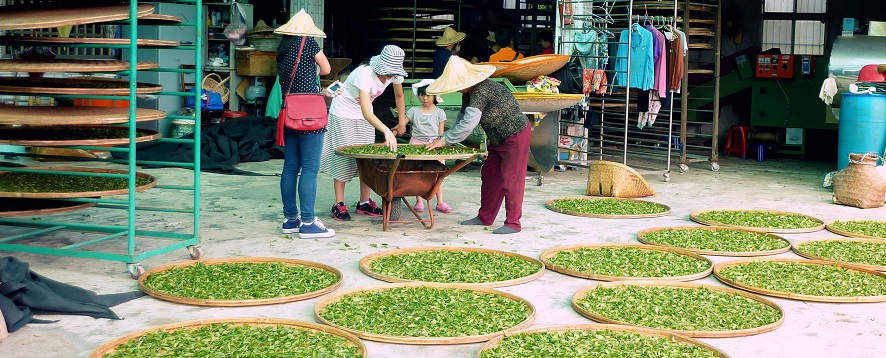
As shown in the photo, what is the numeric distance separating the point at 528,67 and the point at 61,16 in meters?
5.42

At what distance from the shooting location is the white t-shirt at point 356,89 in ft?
22.9

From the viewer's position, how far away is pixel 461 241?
6641 mm

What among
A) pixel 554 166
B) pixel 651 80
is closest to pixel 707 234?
pixel 651 80

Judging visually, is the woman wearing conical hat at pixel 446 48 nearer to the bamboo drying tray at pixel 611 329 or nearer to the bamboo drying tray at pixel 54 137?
the bamboo drying tray at pixel 54 137

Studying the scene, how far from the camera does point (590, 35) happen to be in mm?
10680

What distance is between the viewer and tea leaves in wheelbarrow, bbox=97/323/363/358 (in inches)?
153

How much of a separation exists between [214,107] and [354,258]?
287 inches

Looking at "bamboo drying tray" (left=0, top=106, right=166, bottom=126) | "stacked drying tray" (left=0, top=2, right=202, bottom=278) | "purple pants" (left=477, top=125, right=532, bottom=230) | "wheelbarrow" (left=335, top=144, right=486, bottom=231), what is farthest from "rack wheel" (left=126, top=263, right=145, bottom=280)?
"purple pants" (left=477, top=125, right=532, bottom=230)

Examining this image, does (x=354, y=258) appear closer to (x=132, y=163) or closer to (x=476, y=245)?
(x=476, y=245)

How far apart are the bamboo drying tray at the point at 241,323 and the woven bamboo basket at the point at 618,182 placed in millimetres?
5211

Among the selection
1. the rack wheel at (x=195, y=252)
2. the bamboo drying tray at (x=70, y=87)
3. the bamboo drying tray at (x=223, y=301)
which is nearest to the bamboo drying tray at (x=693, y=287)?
the bamboo drying tray at (x=223, y=301)

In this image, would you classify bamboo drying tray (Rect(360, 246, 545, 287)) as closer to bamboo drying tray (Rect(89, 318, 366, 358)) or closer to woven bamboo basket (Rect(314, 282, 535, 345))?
woven bamboo basket (Rect(314, 282, 535, 345))

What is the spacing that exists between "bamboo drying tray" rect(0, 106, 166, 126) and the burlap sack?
6.43 metres

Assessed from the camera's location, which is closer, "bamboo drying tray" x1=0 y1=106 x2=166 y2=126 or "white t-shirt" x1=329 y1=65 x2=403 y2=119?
"bamboo drying tray" x1=0 y1=106 x2=166 y2=126
